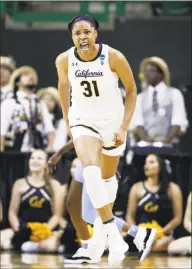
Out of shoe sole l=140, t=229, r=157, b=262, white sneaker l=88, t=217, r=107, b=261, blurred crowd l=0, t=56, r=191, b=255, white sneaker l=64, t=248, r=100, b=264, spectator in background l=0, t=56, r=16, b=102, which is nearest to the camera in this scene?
white sneaker l=88, t=217, r=107, b=261

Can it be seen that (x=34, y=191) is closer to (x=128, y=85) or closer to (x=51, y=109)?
Result: (x=51, y=109)

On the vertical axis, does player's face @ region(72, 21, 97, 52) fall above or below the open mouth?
above

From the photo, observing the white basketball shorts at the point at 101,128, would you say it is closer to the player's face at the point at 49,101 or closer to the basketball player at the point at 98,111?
the basketball player at the point at 98,111

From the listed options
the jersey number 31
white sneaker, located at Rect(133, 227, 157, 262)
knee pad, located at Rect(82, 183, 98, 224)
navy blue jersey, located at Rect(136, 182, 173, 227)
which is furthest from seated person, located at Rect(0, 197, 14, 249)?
the jersey number 31

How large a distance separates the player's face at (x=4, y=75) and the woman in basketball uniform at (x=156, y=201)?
2.45m

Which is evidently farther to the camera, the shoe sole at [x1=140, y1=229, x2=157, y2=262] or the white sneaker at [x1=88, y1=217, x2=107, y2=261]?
the shoe sole at [x1=140, y1=229, x2=157, y2=262]

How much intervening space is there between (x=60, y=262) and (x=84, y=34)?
405 cm

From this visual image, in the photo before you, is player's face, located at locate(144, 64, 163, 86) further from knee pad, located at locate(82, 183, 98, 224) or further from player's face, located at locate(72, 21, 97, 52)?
player's face, located at locate(72, 21, 97, 52)

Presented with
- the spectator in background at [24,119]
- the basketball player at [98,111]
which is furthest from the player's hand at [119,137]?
the spectator in background at [24,119]

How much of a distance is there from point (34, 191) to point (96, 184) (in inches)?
178

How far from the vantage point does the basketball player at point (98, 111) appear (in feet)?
25.4

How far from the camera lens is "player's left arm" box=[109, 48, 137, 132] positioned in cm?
782

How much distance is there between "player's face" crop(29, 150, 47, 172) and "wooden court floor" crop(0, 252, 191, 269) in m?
1.15

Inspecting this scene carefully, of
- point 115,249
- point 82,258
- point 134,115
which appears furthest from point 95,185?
point 134,115
